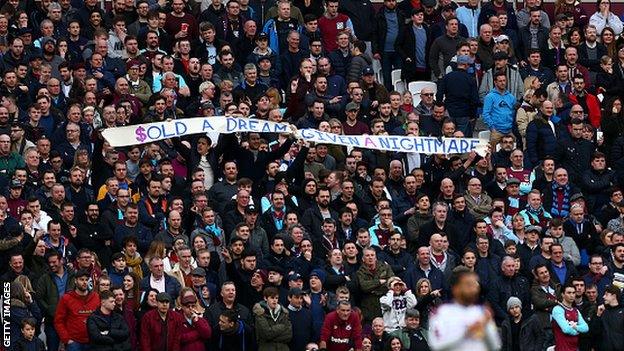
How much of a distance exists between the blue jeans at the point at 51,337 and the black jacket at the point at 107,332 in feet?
1.78

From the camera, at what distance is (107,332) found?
24.9m

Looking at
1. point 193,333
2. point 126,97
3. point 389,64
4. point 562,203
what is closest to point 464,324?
point 193,333

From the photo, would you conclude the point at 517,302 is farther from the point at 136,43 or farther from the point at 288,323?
the point at 136,43

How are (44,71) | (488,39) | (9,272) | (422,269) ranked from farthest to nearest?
1. (488,39)
2. (44,71)
3. (422,269)
4. (9,272)

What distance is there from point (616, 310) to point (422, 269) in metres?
2.50

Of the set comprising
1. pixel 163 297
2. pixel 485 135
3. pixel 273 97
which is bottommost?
pixel 485 135

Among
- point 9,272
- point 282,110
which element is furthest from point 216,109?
point 9,272

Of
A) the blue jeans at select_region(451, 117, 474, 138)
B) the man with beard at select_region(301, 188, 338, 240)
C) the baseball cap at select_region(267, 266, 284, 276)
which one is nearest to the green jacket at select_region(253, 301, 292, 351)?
the baseball cap at select_region(267, 266, 284, 276)

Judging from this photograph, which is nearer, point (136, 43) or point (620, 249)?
point (620, 249)

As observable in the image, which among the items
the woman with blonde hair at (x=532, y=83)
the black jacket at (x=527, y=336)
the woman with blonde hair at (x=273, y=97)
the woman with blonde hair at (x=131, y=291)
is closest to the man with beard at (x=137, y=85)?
the woman with blonde hair at (x=273, y=97)

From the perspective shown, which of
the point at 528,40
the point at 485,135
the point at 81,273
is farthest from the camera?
the point at 528,40

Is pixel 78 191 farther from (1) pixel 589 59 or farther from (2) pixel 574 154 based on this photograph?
(1) pixel 589 59

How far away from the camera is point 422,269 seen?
2714cm

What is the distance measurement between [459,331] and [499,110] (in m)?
15.5
